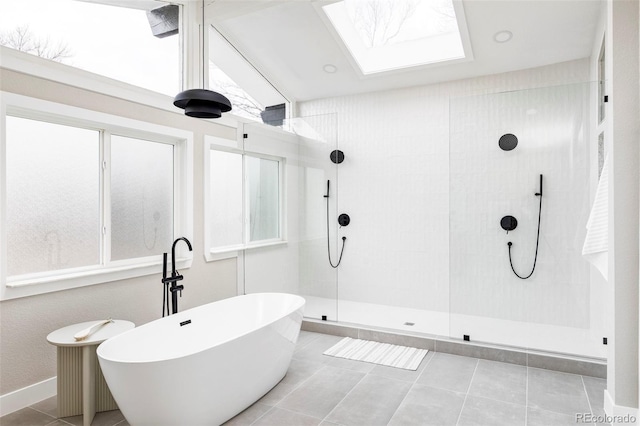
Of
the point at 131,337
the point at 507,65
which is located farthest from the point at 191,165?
the point at 507,65

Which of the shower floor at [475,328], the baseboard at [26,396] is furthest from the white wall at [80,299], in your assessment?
the shower floor at [475,328]

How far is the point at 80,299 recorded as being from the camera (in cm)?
288

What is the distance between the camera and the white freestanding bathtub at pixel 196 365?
203cm

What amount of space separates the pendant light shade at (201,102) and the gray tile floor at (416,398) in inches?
75.3

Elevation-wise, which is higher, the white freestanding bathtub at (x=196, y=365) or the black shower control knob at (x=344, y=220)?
the black shower control knob at (x=344, y=220)

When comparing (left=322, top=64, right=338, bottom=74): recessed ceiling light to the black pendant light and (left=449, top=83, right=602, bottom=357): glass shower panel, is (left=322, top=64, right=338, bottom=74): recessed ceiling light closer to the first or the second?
(left=449, top=83, right=602, bottom=357): glass shower panel

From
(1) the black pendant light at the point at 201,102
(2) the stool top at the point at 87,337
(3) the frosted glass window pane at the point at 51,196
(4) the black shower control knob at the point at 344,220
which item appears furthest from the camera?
(4) the black shower control knob at the point at 344,220

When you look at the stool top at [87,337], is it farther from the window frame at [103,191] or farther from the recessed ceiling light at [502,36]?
the recessed ceiling light at [502,36]

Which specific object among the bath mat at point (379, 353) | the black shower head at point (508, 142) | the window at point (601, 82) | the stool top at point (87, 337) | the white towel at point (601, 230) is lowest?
the bath mat at point (379, 353)

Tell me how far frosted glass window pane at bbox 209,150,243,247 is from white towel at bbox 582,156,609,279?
3.28 m

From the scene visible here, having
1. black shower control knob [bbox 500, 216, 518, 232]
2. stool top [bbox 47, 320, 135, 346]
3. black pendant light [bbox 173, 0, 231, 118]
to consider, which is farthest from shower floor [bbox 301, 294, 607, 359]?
black pendant light [bbox 173, 0, 231, 118]

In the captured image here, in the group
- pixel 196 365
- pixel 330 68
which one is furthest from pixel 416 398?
pixel 330 68

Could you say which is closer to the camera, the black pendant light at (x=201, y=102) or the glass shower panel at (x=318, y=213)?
the black pendant light at (x=201, y=102)

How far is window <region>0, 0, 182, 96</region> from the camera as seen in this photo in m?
2.62
